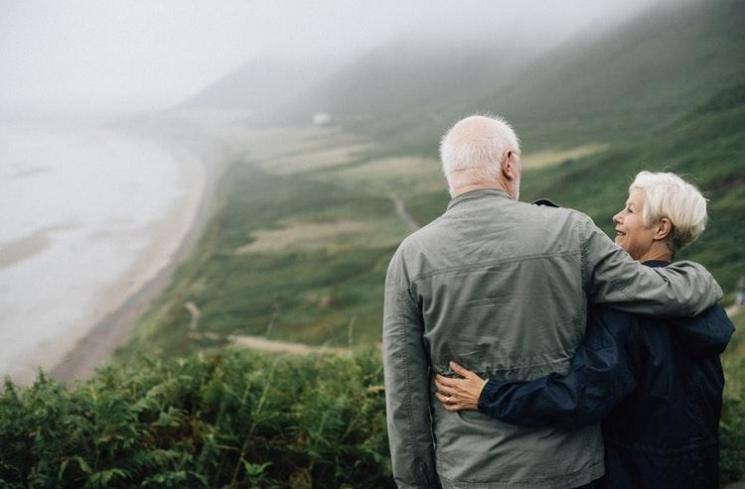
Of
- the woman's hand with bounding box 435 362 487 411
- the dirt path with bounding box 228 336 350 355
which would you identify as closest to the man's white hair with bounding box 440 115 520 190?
the woman's hand with bounding box 435 362 487 411

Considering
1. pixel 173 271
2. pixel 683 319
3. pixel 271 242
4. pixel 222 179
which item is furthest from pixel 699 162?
pixel 222 179

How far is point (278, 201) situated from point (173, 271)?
24589 mm

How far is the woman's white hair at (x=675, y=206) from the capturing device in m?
3.38

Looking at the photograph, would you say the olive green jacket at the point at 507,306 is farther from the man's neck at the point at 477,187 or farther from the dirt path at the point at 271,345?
the dirt path at the point at 271,345

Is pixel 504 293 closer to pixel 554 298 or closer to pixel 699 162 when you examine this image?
pixel 554 298

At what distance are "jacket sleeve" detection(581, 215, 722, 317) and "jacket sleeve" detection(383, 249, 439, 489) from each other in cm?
86

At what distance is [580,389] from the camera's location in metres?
2.91

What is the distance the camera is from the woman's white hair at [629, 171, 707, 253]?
338cm

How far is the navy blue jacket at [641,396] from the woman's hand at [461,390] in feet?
0.14

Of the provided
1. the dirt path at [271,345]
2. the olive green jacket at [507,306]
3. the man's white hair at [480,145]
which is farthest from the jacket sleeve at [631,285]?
the dirt path at [271,345]

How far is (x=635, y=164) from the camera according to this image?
53438 mm

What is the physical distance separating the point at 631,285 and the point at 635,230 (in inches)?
25.6

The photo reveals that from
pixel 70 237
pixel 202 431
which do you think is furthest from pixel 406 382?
pixel 70 237

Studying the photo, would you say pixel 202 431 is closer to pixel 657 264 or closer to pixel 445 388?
pixel 445 388
